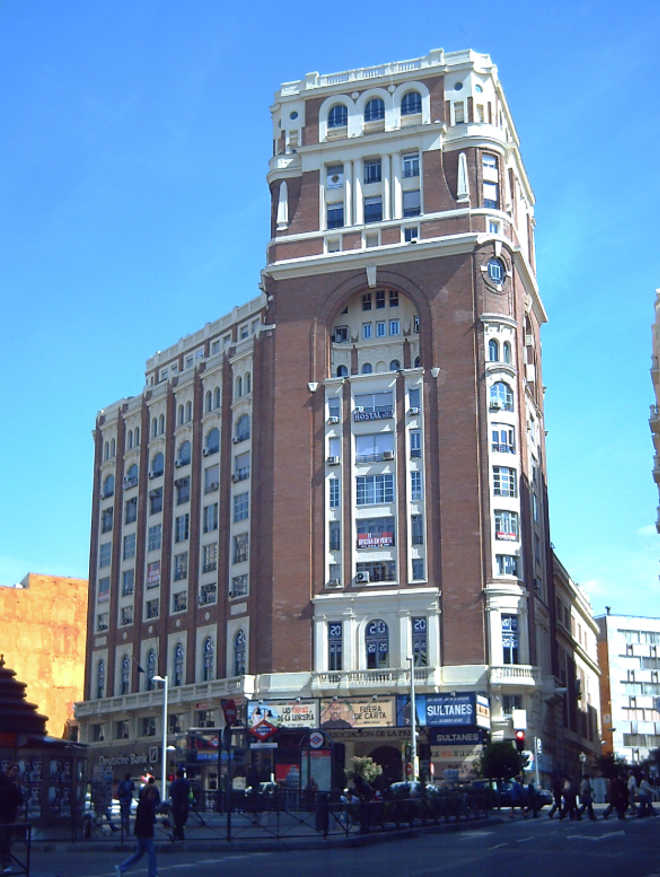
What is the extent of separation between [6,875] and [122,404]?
2819 inches

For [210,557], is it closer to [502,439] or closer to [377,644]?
[377,644]

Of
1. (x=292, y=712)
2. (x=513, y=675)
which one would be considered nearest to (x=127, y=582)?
(x=292, y=712)

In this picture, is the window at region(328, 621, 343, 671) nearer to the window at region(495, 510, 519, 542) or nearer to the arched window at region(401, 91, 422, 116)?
the window at region(495, 510, 519, 542)

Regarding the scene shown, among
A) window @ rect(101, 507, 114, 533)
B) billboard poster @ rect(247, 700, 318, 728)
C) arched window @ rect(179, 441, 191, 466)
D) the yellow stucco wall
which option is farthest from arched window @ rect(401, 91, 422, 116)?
the yellow stucco wall

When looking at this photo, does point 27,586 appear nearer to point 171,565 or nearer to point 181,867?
point 171,565

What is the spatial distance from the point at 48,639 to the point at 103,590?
14.4m

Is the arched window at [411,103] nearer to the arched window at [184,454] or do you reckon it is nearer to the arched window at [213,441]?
Answer: the arched window at [213,441]

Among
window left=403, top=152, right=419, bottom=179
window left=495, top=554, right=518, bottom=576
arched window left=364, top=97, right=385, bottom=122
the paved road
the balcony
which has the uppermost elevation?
arched window left=364, top=97, right=385, bottom=122

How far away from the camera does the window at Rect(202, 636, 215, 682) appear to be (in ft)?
238

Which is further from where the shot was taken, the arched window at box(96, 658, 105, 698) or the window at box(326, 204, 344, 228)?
the arched window at box(96, 658, 105, 698)

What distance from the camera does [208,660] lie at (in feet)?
240

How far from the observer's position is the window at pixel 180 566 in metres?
77.2

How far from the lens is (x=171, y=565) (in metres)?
78.4

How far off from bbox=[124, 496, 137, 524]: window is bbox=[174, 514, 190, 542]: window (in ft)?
18.3
